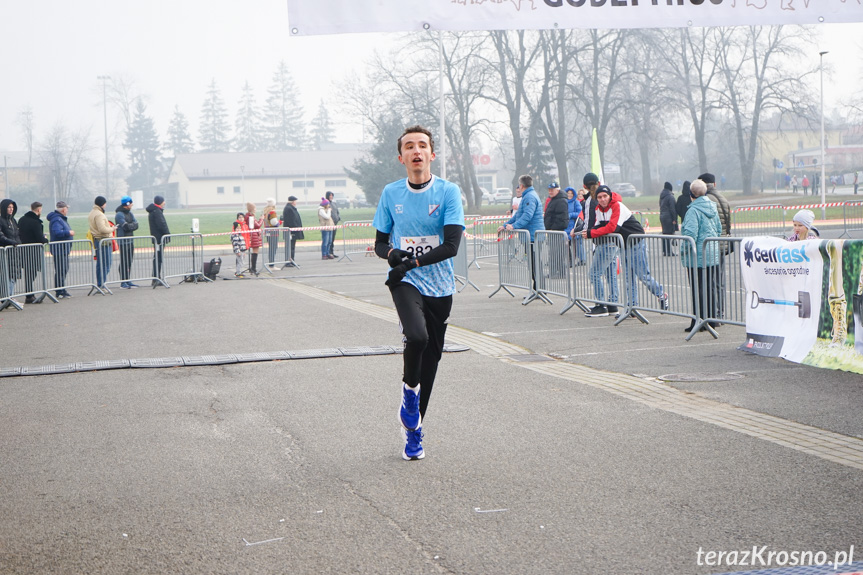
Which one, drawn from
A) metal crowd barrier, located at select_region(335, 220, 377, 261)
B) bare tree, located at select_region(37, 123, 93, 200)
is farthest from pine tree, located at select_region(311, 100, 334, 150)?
metal crowd barrier, located at select_region(335, 220, 377, 261)

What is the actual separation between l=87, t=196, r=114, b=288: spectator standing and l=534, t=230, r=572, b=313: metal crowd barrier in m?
9.50

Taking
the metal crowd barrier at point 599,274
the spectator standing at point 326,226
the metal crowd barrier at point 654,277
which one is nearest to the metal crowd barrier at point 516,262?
the metal crowd barrier at point 599,274

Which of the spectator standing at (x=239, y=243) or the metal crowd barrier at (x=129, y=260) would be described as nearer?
the metal crowd barrier at (x=129, y=260)

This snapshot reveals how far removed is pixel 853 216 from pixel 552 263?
2150 cm

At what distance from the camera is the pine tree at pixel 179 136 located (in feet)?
504

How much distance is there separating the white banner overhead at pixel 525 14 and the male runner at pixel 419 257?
349 cm

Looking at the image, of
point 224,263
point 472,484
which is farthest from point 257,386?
point 224,263

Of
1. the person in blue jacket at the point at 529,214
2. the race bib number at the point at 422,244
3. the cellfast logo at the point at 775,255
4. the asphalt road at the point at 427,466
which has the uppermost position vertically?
the person in blue jacket at the point at 529,214

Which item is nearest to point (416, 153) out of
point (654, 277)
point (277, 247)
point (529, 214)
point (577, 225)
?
point (654, 277)

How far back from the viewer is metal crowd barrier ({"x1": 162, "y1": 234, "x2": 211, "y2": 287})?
21.0m

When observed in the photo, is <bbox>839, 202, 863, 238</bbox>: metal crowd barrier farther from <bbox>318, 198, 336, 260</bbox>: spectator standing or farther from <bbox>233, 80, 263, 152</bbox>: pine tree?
<bbox>233, 80, 263, 152</bbox>: pine tree

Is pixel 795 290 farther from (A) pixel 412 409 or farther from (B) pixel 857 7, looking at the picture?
(A) pixel 412 409

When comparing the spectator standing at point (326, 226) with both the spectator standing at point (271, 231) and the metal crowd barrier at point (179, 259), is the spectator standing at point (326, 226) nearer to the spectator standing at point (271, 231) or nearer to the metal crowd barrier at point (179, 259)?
the spectator standing at point (271, 231)

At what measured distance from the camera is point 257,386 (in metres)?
8.50
